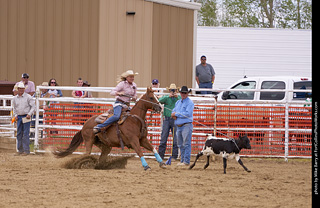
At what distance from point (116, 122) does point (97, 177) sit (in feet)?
6.68

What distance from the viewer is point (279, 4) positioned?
42.6m

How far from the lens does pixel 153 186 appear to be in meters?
9.91

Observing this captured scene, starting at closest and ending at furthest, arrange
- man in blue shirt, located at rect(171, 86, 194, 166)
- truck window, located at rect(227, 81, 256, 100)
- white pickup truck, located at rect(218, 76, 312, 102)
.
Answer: man in blue shirt, located at rect(171, 86, 194, 166), white pickup truck, located at rect(218, 76, 312, 102), truck window, located at rect(227, 81, 256, 100)

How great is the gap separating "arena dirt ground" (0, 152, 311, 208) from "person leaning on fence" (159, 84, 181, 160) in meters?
1.15

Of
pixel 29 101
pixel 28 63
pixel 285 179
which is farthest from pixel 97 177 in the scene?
pixel 28 63

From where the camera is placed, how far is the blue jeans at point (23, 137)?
642 inches

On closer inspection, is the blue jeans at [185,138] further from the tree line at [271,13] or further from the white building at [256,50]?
the tree line at [271,13]

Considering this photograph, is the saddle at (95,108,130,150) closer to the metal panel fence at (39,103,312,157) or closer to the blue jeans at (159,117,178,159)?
the blue jeans at (159,117,178,159)

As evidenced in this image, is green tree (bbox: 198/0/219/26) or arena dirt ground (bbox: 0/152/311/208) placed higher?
green tree (bbox: 198/0/219/26)

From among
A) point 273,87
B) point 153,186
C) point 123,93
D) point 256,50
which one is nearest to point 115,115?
point 123,93

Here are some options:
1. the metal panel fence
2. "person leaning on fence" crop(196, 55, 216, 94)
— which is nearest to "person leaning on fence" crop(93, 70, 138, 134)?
the metal panel fence

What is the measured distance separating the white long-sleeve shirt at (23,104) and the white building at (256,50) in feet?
51.9

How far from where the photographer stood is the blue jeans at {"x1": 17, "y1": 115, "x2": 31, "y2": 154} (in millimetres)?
16312
